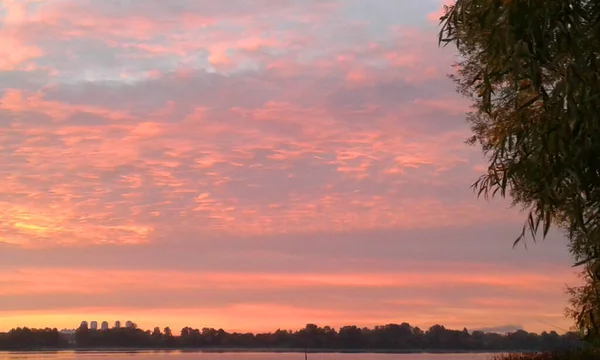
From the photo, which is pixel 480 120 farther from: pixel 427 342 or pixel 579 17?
pixel 427 342

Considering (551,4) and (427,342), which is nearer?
(551,4)

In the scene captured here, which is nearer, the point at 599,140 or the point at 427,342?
the point at 599,140

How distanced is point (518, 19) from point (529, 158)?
172cm

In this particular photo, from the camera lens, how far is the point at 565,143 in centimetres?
888

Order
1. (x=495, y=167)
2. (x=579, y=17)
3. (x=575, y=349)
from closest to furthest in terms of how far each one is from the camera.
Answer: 1. (x=579, y=17)
2. (x=495, y=167)
3. (x=575, y=349)

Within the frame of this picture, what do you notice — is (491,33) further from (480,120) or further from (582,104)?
(480,120)

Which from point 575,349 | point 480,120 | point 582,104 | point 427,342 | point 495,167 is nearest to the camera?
point 582,104

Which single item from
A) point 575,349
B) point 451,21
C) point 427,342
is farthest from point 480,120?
point 427,342

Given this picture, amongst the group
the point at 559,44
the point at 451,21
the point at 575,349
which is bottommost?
the point at 575,349

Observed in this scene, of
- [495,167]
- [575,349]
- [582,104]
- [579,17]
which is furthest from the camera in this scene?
[575,349]

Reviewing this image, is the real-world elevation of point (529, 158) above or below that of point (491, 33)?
below

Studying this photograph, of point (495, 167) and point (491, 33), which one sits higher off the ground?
point (491, 33)

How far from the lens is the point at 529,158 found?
9555 mm

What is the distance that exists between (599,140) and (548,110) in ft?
2.53
